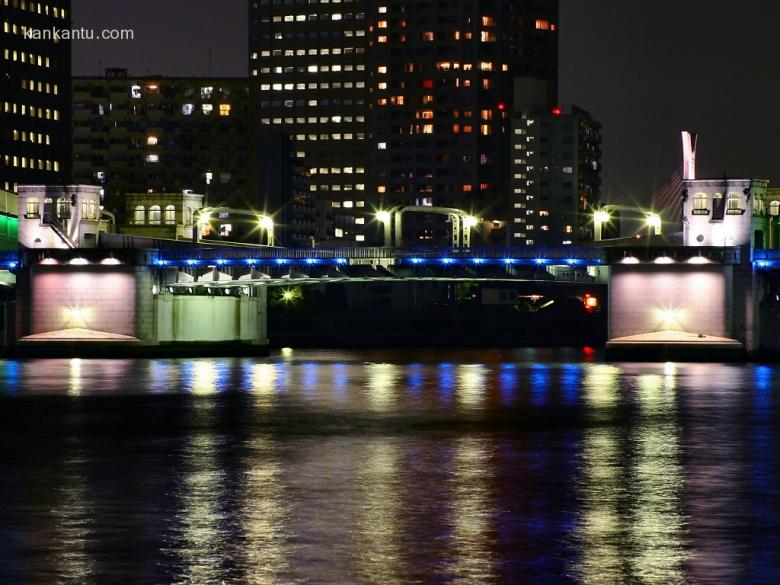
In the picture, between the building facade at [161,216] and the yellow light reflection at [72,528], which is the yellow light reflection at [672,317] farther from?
the yellow light reflection at [72,528]

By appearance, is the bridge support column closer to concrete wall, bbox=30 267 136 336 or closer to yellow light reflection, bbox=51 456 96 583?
concrete wall, bbox=30 267 136 336

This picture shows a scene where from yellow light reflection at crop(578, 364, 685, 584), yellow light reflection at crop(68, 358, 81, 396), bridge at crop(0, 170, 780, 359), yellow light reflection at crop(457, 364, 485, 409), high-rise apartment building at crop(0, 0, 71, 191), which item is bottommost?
yellow light reflection at crop(457, 364, 485, 409)

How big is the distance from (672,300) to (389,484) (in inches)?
2720

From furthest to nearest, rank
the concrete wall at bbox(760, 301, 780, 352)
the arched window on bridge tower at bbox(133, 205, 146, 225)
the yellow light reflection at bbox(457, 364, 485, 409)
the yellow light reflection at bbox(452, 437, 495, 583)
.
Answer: the arched window on bridge tower at bbox(133, 205, 146, 225)
the concrete wall at bbox(760, 301, 780, 352)
the yellow light reflection at bbox(457, 364, 485, 409)
the yellow light reflection at bbox(452, 437, 495, 583)

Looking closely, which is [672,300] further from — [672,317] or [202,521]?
[202,521]

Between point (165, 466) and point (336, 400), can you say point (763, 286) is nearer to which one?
point (336, 400)

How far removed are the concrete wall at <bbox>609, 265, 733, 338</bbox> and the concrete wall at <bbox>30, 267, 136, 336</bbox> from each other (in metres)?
33.3

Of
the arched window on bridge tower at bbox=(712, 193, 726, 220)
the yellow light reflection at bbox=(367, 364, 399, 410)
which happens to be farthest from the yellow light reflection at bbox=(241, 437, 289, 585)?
the arched window on bridge tower at bbox=(712, 193, 726, 220)

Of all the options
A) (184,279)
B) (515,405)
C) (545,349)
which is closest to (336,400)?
(515,405)

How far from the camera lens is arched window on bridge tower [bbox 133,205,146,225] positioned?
130 m

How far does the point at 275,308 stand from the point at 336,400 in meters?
101

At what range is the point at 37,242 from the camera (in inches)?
4395

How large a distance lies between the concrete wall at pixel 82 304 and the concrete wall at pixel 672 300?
33264 millimetres

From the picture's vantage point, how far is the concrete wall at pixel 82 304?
107m
